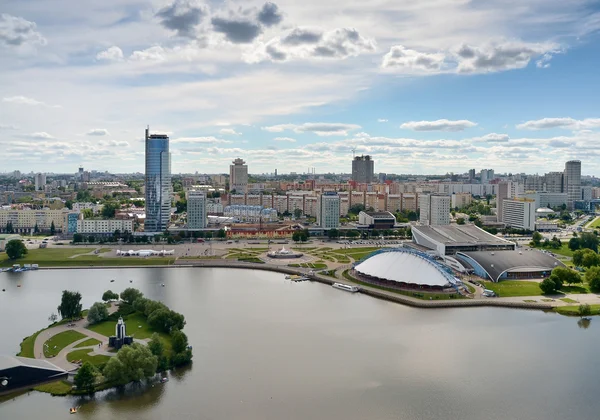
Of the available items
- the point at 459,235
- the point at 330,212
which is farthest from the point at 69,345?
the point at 330,212

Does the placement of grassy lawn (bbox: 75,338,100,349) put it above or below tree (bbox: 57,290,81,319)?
below

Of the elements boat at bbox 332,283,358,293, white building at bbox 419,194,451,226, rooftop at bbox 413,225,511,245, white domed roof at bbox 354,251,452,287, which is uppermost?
white building at bbox 419,194,451,226

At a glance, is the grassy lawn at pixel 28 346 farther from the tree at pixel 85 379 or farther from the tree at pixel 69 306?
the tree at pixel 85 379

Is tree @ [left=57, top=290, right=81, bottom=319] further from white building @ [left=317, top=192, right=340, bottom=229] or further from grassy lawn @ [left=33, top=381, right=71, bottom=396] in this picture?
white building @ [left=317, top=192, right=340, bottom=229]

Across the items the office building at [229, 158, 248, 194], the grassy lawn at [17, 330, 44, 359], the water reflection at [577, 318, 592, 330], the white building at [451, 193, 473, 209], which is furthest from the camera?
the office building at [229, 158, 248, 194]

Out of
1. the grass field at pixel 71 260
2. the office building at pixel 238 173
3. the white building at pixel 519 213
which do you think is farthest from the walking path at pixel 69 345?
the office building at pixel 238 173

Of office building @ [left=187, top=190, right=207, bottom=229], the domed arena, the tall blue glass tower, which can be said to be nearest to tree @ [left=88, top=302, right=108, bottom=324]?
the domed arena

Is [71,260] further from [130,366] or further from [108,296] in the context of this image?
[130,366]
